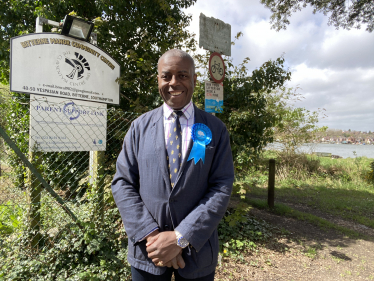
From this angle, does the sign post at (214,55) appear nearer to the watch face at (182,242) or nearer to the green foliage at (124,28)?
the green foliage at (124,28)

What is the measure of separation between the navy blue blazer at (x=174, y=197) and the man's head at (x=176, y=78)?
175 millimetres

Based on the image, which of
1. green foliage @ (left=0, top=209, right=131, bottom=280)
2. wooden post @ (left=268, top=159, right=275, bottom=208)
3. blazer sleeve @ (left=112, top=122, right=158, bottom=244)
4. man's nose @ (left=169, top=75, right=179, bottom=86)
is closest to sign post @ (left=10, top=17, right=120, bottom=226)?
green foliage @ (left=0, top=209, right=131, bottom=280)

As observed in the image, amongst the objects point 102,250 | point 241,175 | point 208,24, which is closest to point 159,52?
point 208,24

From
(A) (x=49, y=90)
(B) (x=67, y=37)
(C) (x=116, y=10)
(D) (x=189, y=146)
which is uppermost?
(C) (x=116, y=10)

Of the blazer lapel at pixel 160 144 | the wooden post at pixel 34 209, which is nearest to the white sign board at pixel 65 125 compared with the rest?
the wooden post at pixel 34 209

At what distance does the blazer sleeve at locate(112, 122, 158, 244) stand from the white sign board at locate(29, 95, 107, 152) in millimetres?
1665

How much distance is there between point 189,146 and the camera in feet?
4.57

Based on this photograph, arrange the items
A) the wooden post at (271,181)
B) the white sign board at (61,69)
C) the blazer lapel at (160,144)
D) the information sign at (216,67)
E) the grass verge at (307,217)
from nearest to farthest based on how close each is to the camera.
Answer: the blazer lapel at (160,144), the white sign board at (61,69), the information sign at (216,67), the grass verge at (307,217), the wooden post at (271,181)

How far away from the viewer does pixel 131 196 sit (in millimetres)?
1391

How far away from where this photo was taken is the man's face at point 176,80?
1.42m

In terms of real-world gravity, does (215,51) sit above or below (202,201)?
above

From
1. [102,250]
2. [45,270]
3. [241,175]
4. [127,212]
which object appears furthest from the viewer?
[241,175]

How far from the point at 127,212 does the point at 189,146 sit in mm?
535

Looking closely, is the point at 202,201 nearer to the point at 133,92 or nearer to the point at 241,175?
the point at 241,175
